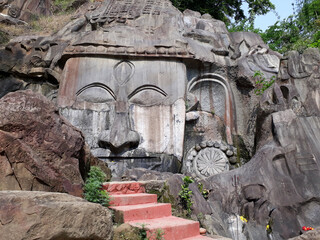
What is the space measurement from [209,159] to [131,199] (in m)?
4.30

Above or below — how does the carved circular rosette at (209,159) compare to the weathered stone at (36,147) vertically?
above

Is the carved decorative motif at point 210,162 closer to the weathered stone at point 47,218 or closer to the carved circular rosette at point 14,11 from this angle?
the weathered stone at point 47,218

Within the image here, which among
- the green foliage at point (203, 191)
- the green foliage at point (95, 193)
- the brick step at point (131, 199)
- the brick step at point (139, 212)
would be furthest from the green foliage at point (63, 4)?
the brick step at point (139, 212)

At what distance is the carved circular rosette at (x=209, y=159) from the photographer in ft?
25.8

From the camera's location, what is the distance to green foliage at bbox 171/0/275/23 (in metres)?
17.9

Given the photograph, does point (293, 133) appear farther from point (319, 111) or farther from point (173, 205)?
point (173, 205)

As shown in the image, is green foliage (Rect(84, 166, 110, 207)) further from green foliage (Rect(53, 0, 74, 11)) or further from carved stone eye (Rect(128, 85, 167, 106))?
green foliage (Rect(53, 0, 74, 11))

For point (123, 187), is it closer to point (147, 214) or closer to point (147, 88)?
point (147, 214)

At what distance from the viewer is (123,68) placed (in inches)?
335

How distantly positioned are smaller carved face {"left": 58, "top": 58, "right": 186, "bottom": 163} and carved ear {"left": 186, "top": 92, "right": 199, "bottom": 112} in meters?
0.40

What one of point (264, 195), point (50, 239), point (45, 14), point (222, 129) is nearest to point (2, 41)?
point (45, 14)

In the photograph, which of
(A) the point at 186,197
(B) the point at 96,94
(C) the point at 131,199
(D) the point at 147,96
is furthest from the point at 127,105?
(C) the point at 131,199

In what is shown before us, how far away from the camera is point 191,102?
8.61 m

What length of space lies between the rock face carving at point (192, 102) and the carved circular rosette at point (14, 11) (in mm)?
4370
